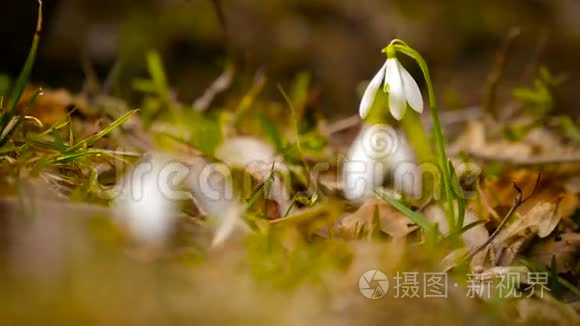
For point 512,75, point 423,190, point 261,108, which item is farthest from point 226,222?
point 512,75

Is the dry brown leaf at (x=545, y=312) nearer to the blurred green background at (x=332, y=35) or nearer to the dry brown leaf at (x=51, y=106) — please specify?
the dry brown leaf at (x=51, y=106)

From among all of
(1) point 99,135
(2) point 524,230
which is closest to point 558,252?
(2) point 524,230

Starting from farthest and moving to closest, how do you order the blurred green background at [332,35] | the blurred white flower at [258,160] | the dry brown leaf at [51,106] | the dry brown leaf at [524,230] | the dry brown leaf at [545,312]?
1. the blurred green background at [332,35]
2. the dry brown leaf at [51,106]
3. the blurred white flower at [258,160]
4. the dry brown leaf at [524,230]
5. the dry brown leaf at [545,312]

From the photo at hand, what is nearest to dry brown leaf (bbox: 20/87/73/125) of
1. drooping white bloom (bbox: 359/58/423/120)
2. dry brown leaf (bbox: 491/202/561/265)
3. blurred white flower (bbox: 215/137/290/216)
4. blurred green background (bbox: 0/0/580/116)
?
blurred white flower (bbox: 215/137/290/216)

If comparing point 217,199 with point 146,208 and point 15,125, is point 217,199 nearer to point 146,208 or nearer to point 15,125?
point 146,208

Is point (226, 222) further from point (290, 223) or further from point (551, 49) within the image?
point (551, 49)

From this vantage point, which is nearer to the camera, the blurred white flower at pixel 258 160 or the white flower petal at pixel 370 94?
the white flower petal at pixel 370 94

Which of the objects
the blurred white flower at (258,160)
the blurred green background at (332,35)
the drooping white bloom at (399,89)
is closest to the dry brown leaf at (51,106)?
the blurred white flower at (258,160)
